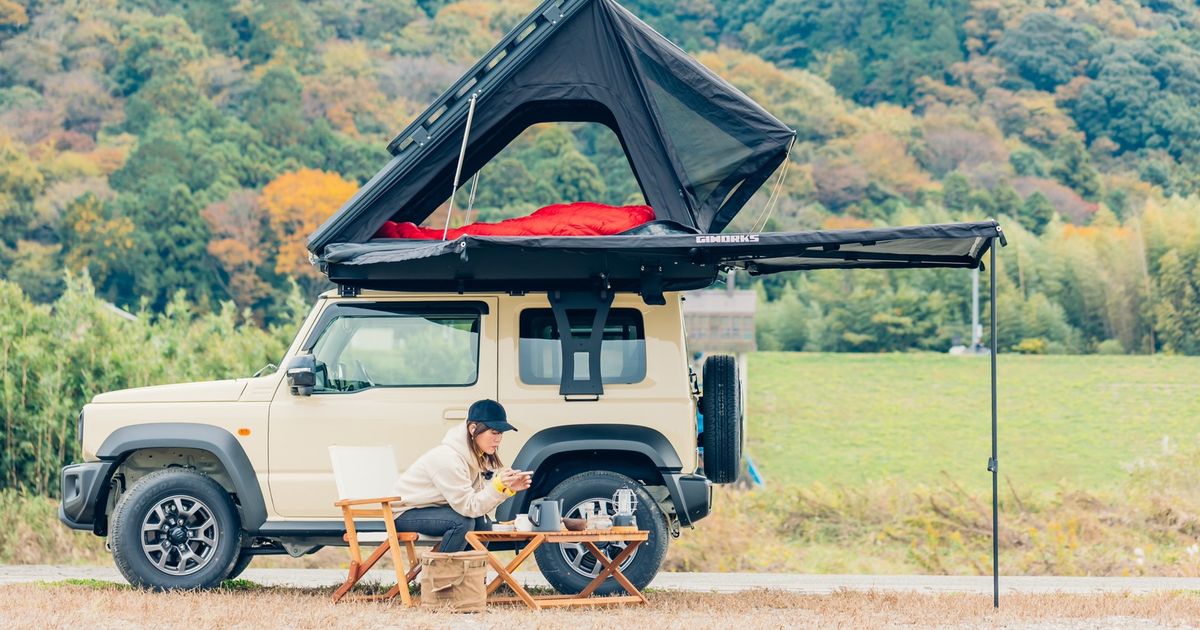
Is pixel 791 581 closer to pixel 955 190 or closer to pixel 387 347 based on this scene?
pixel 387 347

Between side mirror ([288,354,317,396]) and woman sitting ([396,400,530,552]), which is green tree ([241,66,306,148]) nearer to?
A: side mirror ([288,354,317,396])

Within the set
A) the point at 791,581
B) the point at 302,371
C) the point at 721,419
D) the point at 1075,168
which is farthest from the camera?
the point at 1075,168

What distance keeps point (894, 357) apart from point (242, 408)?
44.0 m

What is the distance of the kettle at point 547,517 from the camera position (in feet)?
30.5

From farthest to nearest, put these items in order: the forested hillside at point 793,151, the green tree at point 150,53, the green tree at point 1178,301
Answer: the green tree at point 150,53, the forested hillside at point 793,151, the green tree at point 1178,301

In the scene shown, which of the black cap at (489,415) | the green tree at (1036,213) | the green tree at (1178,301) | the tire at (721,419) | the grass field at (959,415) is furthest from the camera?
the green tree at (1036,213)

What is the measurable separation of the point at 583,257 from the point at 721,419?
A: 1443 millimetres

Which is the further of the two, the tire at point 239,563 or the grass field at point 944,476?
the grass field at point 944,476

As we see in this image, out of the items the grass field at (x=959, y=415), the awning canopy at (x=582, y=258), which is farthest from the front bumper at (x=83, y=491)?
the grass field at (x=959, y=415)

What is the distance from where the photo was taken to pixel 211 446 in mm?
10055

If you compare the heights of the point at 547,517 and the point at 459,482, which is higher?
the point at 459,482

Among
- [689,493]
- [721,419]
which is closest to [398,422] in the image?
[689,493]

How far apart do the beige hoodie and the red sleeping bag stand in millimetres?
1374

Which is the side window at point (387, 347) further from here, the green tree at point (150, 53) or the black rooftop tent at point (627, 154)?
the green tree at point (150, 53)
